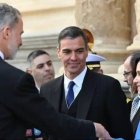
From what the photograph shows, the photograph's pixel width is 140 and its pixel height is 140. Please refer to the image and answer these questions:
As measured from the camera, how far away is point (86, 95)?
3.47 meters

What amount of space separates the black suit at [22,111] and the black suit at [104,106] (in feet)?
1.63

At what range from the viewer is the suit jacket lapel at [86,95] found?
3404mm

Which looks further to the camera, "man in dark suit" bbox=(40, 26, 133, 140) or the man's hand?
"man in dark suit" bbox=(40, 26, 133, 140)

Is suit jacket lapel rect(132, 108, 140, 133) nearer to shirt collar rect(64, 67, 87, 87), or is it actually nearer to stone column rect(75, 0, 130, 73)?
shirt collar rect(64, 67, 87, 87)

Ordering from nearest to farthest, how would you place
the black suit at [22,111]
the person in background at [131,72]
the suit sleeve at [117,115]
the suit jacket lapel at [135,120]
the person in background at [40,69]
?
the black suit at [22,111], the suit sleeve at [117,115], the suit jacket lapel at [135,120], the person in background at [131,72], the person in background at [40,69]

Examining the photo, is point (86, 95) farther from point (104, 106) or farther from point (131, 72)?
point (131, 72)

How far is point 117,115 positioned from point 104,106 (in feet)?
0.31

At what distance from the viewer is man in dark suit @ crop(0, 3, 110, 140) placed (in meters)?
2.78

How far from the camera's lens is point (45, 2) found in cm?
829

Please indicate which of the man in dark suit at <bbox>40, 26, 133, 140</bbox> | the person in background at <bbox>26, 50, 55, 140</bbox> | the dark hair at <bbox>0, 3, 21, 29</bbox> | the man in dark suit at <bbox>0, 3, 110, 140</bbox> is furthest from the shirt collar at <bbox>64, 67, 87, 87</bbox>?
the person in background at <bbox>26, 50, 55, 140</bbox>

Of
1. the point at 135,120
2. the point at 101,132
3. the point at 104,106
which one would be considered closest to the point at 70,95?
the point at 104,106

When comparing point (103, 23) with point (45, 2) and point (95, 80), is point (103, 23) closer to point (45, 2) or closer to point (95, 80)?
point (45, 2)

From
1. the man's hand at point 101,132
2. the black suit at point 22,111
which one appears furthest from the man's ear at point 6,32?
the man's hand at point 101,132

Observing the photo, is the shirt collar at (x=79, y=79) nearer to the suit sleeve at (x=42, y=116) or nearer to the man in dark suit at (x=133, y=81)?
the man in dark suit at (x=133, y=81)
